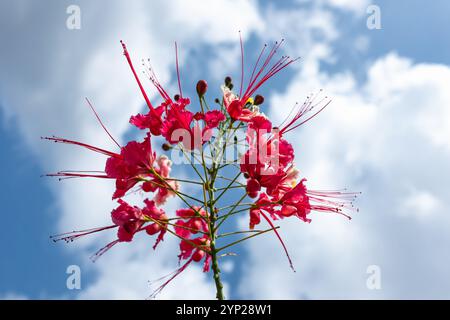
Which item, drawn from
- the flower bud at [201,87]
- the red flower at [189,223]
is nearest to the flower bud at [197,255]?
the red flower at [189,223]

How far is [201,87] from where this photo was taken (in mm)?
2764

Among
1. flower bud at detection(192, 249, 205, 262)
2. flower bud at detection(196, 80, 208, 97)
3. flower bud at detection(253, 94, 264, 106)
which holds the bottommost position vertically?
flower bud at detection(192, 249, 205, 262)

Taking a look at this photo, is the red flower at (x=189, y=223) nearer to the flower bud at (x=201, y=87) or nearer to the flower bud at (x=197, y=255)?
the flower bud at (x=197, y=255)

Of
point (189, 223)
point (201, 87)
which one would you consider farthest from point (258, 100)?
point (189, 223)

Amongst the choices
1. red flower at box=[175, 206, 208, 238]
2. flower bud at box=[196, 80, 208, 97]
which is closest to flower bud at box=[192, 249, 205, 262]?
red flower at box=[175, 206, 208, 238]

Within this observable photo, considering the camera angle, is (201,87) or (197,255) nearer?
(201,87)

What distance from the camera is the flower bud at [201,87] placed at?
9.04 ft

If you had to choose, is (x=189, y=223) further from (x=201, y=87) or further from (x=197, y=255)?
(x=201, y=87)

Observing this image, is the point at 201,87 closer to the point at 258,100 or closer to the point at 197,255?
the point at 258,100

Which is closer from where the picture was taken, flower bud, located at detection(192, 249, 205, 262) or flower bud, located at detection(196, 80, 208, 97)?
flower bud, located at detection(196, 80, 208, 97)

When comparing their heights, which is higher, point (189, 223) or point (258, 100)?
point (258, 100)

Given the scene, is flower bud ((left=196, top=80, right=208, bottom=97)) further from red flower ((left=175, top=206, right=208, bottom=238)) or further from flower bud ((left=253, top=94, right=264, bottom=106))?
red flower ((left=175, top=206, right=208, bottom=238))

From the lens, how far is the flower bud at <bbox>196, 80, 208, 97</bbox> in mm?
2756
